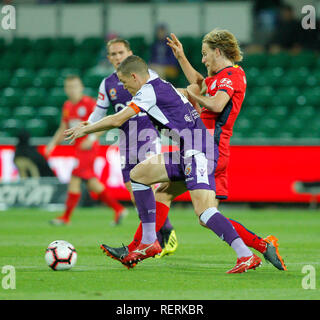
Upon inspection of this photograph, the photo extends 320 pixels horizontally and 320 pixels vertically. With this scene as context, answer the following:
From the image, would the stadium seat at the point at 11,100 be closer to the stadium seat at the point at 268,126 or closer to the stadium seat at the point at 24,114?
the stadium seat at the point at 24,114

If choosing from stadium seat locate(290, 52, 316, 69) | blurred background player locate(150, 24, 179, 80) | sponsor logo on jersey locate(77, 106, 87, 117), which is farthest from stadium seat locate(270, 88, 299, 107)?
sponsor logo on jersey locate(77, 106, 87, 117)

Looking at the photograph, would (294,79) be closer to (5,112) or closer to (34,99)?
(34,99)

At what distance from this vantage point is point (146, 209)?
6785 mm

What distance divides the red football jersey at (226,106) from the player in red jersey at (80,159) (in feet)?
16.3

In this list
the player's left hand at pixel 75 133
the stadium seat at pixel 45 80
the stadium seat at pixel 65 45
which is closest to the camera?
the player's left hand at pixel 75 133

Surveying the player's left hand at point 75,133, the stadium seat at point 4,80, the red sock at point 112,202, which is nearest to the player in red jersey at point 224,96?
the player's left hand at point 75,133

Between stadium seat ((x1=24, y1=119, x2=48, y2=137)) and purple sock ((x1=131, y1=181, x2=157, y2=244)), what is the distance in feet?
31.8

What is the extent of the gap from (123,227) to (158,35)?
681 cm

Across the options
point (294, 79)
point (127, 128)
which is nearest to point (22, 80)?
point (294, 79)

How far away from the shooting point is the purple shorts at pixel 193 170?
251 inches

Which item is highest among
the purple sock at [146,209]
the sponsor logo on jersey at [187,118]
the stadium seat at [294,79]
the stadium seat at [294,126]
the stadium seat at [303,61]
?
the stadium seat at [303,61]

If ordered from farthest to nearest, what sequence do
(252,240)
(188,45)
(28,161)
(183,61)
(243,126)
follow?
(188,45)
(243,126)
(28,161)
(183,61)
(252,240)

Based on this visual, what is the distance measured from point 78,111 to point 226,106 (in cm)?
546
